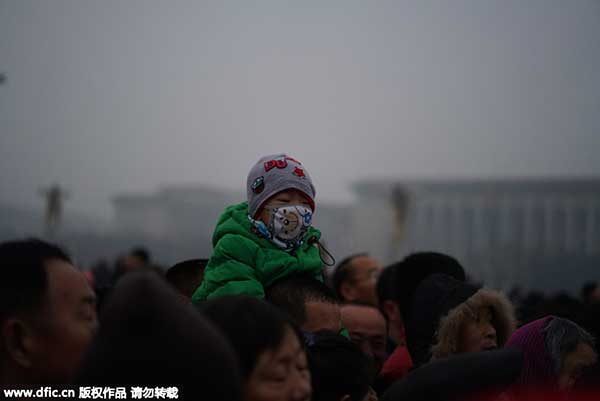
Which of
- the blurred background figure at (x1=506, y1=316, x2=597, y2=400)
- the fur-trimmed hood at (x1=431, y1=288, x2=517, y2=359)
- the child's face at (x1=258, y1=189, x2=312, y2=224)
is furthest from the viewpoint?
the fur-trimmed hood at (x1=431, y1=288, x2=517, y2=359)

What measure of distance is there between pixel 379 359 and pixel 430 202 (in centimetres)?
7071

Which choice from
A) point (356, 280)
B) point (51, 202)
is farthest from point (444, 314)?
point (51, 202)

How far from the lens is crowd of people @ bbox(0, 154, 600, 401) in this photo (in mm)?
1413

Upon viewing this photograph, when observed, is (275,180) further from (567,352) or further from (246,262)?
(567,352)

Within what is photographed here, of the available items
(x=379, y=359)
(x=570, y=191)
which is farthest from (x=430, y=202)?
(x=379, y=359)

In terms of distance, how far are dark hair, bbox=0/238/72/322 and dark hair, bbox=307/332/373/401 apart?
2.68 ft

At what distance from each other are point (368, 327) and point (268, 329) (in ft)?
8.14

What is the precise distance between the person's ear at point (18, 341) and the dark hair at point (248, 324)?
0.38m

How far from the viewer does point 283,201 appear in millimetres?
2891

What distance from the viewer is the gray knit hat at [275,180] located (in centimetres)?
289

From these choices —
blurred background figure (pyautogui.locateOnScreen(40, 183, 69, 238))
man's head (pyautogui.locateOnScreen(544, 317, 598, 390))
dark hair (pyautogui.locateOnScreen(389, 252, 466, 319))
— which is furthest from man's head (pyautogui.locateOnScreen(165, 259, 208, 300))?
blurred background figure (pyautogui.locateOnScreen(40, 183, 69, 238))

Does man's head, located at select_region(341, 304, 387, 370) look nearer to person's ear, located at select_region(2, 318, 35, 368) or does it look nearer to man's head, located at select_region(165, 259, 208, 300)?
man's head, located at select_region(165, 259, 208, 300)

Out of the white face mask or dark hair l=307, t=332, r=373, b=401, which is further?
the white face mask

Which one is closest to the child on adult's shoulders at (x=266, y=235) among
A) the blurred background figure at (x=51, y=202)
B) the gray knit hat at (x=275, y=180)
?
the gray knit hat at (x=275, y=180)
